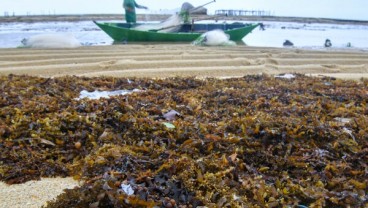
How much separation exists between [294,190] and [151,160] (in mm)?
1185

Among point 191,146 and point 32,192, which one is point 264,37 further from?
point 32,192

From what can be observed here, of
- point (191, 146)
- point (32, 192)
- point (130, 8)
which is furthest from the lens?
point (130, 8)

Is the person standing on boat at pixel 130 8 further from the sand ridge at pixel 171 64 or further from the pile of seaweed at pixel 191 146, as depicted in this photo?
the pile of seaweed at pixel 191 146

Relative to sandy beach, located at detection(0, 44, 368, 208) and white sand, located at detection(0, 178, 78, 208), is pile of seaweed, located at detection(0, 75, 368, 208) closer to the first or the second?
white sand, located at detection(0, 178, 78, 208)

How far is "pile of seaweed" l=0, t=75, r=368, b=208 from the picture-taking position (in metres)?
2.63

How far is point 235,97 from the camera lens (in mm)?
5383

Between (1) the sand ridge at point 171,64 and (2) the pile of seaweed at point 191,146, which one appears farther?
(1) the sand ridge at point 171,64

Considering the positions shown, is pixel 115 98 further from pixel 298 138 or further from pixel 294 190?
pixel 294 190

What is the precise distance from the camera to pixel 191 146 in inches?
135

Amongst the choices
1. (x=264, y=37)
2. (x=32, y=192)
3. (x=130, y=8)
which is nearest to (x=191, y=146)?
(x=32, y=192)

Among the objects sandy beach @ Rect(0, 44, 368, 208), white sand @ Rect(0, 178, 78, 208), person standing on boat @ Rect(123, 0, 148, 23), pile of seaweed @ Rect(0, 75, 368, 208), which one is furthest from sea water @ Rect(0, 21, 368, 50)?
white sand @ Rect(0, 178, 78, 208)

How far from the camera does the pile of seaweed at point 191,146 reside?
2.63m

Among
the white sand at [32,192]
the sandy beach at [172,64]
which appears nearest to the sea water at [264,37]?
the sandy beach at [172,64]

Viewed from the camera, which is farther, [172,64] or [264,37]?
[264,37]
